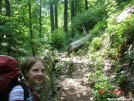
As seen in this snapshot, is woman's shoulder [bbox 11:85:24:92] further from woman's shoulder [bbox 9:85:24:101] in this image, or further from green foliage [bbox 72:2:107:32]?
green foliage [bbox 72:2:107:32]

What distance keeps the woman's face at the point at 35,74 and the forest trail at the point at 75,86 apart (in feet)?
15.6

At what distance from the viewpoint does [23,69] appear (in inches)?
107

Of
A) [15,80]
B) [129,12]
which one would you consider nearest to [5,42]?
[15,80]

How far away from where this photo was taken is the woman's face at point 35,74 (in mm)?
2639

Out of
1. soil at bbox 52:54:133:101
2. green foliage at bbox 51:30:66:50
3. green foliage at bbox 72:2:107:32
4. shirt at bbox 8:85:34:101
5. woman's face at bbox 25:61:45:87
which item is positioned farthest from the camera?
green foliage at bbox 51:30:66:50

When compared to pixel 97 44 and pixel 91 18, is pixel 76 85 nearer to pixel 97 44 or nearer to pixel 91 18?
pixel 97 44

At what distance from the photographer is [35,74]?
8.65 ft

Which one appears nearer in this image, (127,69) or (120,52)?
(127,69)

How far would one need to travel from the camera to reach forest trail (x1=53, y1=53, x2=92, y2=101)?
7455 mm

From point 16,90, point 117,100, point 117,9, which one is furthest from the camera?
point 117,9

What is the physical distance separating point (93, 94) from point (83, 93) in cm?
65

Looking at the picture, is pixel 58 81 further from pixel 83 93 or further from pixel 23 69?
pixel 23 69

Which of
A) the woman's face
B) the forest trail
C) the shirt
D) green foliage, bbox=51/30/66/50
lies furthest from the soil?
green foliage, bbox=51/30/66/50

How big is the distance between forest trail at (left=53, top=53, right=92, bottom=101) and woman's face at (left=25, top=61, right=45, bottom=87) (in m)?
4.77
